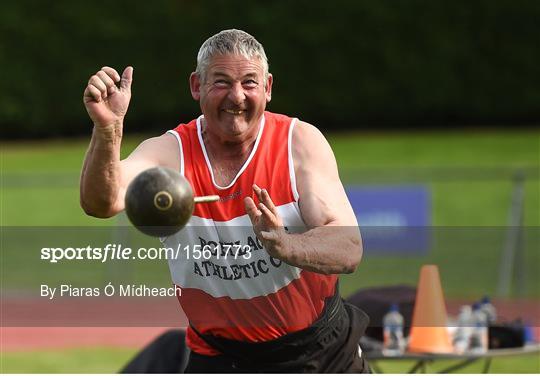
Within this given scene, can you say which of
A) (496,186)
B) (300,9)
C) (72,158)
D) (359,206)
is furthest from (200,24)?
(359,206)

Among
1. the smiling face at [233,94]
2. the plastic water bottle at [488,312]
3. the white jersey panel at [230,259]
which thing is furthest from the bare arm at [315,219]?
the plastic water bottle at [488,312]

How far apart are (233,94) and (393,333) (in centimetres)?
280

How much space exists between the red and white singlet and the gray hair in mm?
299

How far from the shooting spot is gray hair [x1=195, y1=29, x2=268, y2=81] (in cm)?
440

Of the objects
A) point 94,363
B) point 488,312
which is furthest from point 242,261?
point 94,363

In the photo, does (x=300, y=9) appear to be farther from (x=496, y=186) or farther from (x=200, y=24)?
(x=496, y=186)

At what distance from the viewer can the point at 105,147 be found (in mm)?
4172

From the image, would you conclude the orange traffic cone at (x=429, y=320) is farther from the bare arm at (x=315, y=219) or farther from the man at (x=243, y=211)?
the bare arm at (x=315, y=219)

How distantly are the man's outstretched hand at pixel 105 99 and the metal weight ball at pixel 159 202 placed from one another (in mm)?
421

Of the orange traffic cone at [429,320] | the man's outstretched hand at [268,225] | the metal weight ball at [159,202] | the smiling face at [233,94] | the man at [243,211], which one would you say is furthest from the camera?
the orange traffic cone at [429,320]

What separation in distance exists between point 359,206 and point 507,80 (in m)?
12.8

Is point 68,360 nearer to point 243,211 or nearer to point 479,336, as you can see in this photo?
point 479,336

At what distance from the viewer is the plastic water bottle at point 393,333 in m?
6.65

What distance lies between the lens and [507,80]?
24375 millimetres
